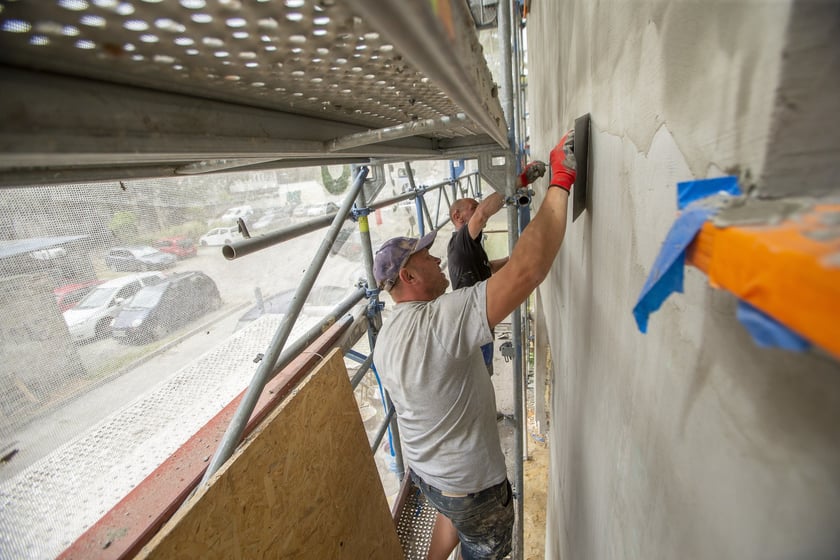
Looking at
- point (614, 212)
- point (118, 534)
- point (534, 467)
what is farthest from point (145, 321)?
point (534, 467)

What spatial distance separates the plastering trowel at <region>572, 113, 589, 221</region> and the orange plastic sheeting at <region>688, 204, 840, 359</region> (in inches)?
39.6

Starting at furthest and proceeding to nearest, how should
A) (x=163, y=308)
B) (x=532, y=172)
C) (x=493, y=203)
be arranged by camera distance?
(x=493, y=203) → (x=532, y=172) → (x=163, y=308)

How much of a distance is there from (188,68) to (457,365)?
4.63 feet

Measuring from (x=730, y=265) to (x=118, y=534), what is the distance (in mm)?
1781

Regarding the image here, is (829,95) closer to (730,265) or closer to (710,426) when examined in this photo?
(730,265)

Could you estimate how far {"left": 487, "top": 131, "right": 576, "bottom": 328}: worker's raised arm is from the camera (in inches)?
47.2

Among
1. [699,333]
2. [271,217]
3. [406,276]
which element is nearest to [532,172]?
[406,276]

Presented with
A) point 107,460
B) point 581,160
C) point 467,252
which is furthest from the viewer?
point 467,252

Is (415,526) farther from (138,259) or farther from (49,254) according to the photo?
(49,254)

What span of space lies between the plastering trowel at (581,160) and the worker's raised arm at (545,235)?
3cm

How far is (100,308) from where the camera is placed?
1.29m

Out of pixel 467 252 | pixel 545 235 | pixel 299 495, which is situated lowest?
pixel 299 495

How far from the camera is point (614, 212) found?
88 centimetres

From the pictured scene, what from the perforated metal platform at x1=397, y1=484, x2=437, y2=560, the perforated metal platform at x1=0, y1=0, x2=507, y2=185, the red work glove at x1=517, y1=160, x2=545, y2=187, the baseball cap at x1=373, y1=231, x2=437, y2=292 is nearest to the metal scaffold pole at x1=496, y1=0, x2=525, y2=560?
the red work glove at x1=517, y1=160, x2=545, y2=187
